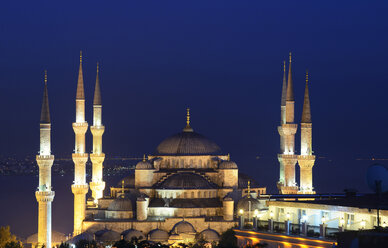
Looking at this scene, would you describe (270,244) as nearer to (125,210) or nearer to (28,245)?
(125,210)

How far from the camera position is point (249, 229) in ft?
92.9

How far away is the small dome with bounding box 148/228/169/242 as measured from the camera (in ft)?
125

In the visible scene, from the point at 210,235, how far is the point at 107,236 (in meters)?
4.05

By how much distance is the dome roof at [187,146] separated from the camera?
145 ft

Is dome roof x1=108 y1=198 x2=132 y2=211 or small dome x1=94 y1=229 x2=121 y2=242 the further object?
dome roof x1=108 y1=198 x2=132 y2=211

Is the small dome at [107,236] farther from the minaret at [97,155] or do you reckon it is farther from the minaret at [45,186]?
the minaret at [97,155]

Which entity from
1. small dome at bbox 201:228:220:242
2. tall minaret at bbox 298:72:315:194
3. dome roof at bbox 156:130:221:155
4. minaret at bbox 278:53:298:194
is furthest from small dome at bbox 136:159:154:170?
tall minaret at bbox 298:72:315:194

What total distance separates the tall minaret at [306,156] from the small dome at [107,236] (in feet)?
27.9

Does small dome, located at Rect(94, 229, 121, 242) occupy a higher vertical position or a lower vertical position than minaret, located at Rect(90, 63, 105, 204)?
lower

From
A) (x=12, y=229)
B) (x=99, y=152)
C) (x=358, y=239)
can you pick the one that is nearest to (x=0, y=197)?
(x=12, y=229)

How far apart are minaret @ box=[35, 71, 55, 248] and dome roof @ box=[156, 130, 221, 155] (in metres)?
5.51

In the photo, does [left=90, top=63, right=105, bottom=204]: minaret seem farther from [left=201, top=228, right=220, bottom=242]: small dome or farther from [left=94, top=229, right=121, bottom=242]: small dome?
[left=201, top=228, right=220, bottom=242]: small dome

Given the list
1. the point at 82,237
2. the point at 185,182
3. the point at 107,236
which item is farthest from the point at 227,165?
the point at 82,237

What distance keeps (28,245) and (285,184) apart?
38.4 ft
